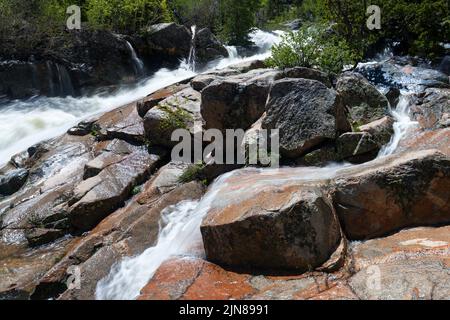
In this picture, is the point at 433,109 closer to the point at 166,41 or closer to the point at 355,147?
the point at 355,147

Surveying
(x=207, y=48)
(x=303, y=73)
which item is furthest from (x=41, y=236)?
(x=207, y=48)

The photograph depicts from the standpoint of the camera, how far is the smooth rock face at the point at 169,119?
29.2 feet

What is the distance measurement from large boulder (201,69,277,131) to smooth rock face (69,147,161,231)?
145 centimetres

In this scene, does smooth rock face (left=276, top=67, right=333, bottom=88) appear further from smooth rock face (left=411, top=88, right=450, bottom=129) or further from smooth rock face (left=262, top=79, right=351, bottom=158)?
smooth rock face (left=411, top=88, right=450, bottom=129)

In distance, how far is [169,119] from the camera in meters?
8.95

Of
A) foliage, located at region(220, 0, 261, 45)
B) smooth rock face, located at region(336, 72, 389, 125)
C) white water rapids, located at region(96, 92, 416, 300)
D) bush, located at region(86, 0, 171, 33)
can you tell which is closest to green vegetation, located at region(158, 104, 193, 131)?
white water rapids, located at region(96, 92, 416, 300)

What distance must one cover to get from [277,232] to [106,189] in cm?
401

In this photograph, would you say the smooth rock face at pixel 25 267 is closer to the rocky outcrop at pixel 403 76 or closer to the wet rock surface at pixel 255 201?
the wet rock surface at pixel 255 201

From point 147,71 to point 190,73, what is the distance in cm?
146

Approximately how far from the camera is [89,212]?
24.9 ft

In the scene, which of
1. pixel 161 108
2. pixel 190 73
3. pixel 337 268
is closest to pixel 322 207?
pixel 337 268

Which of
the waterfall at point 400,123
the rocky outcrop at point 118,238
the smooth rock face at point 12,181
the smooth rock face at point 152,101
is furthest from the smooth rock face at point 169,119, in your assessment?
the waterfall at point 400,123
